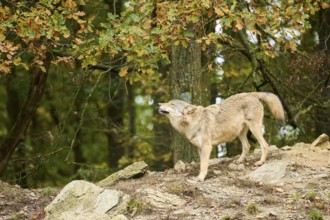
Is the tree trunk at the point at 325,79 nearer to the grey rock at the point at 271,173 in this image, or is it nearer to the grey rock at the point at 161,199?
the grey rock at the point at 271,173

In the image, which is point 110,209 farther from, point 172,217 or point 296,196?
point 296,196

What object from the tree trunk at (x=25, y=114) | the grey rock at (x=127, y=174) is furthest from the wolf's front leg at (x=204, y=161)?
the tree trunk at (x=25, y=114)

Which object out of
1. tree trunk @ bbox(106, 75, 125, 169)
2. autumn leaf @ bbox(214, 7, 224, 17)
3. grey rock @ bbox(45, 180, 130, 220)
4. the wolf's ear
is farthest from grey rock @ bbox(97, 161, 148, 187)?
tree trunk @ bbox(106, 75, 125, 169)

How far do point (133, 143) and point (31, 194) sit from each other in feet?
40.5

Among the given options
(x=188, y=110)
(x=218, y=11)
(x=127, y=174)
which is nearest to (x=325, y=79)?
(x=188, y=110)

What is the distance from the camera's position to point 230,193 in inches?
414

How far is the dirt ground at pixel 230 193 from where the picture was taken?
9.62 meters

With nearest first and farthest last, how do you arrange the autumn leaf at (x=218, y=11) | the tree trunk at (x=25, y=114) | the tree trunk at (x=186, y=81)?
the autumn leaf at (x=218, y=11) < the tree trunk at (x=186, y=81) < the tree trunk at (x=25, y=114)

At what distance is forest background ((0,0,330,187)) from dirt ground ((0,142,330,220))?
6.99 ft

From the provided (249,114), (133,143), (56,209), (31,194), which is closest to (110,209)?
(56,209)

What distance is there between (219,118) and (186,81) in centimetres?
239

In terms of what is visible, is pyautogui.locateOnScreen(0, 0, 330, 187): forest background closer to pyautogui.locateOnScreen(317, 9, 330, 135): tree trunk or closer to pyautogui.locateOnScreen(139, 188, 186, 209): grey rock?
pyautogui.locateOnScreen(317, 9, 330, 135): tree trunk

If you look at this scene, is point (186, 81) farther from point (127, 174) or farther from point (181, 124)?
point (127, 174)

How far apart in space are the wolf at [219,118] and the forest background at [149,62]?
38.7 inches
